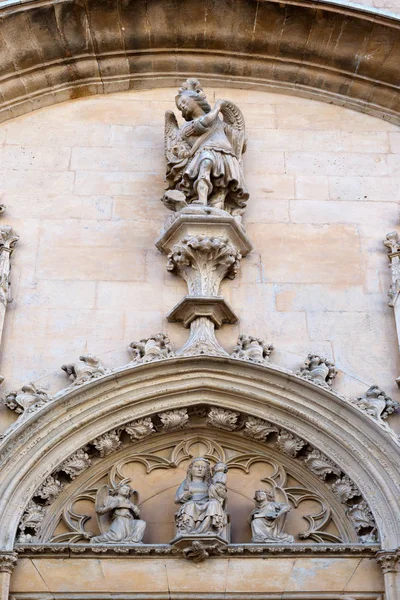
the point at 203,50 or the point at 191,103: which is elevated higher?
the point at 203,50

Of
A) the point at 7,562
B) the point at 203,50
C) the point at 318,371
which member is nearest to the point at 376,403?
the point at 318,371

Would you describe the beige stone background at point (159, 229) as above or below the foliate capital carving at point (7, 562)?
above

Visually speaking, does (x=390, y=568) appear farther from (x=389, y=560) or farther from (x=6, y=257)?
(x=6, y=257)

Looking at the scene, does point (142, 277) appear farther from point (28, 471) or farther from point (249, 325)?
point (28, 471)

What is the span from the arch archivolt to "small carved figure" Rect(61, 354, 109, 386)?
0.09m

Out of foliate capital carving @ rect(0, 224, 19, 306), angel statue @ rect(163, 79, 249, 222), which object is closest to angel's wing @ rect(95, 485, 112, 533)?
foliate capital carving @ rect(0, 224, 19, 306)

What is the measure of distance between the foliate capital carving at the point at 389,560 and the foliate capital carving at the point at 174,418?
1870 millimetres

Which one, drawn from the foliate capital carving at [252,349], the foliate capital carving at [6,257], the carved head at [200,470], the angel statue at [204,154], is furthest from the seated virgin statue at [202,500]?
the angel statue at [204,154]

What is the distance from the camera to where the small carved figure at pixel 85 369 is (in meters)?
9.20

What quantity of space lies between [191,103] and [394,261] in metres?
2.29

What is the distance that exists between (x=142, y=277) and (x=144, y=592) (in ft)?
9.04

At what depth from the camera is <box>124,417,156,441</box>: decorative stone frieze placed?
9258mm

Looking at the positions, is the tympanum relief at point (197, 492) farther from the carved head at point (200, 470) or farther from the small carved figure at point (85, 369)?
the small carved figure at point (85, 369)

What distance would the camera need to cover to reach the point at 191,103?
10.6 meters
